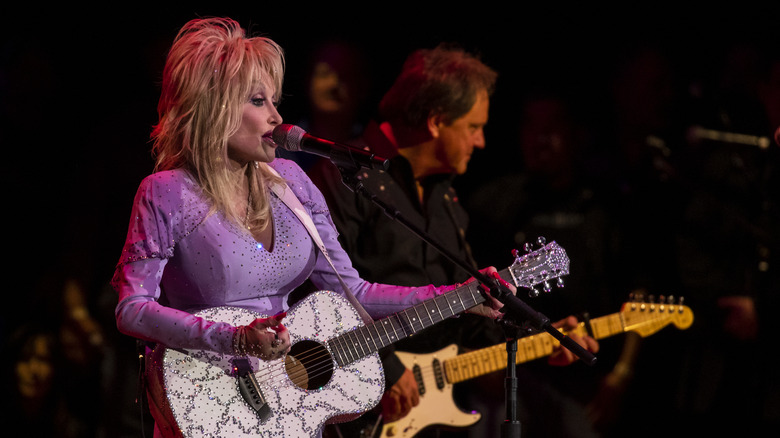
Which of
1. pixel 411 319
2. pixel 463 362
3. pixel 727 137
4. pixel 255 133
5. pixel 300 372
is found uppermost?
pixel 255 133

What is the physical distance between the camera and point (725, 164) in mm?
5340

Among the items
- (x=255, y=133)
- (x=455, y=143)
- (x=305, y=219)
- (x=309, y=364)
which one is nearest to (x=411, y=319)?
(x=309, y=364)

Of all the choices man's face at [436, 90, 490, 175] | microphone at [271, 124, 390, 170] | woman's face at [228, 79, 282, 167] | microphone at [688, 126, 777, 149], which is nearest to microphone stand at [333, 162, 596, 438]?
microphone at [271, 124, 390, 170]

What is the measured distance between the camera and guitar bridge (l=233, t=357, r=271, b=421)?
262 centimetres

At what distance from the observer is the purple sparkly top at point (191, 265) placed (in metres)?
2.51

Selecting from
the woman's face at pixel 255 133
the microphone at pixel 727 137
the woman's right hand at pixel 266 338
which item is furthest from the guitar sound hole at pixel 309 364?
the microphone at pixel 727 137

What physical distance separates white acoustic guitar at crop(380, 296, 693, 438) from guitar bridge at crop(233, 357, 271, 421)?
1244 mm

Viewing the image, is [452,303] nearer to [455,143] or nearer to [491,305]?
[491,305]

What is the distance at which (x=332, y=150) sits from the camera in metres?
2.55

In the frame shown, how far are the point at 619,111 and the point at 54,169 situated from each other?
3676mm

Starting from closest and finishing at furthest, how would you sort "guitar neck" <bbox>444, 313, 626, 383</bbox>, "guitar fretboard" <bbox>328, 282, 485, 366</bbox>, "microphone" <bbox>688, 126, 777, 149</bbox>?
"guitar fretboard" <bbox>328, 282, 485, 366</bbox> → "guitar neck" <bbox>444, 313, 626, 383</bbox> → "microphone" <bbox>688, 126, 777, 149</bbox>

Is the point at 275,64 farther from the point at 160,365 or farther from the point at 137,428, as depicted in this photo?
the point at 137,428

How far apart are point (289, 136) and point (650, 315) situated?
93.8 inches

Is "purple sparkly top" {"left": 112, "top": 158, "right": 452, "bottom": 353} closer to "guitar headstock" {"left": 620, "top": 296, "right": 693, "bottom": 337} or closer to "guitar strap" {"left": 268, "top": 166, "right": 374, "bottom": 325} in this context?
"guitar strap" {"left": 268, "top": 166, "right": 374, "bottom": 325}
